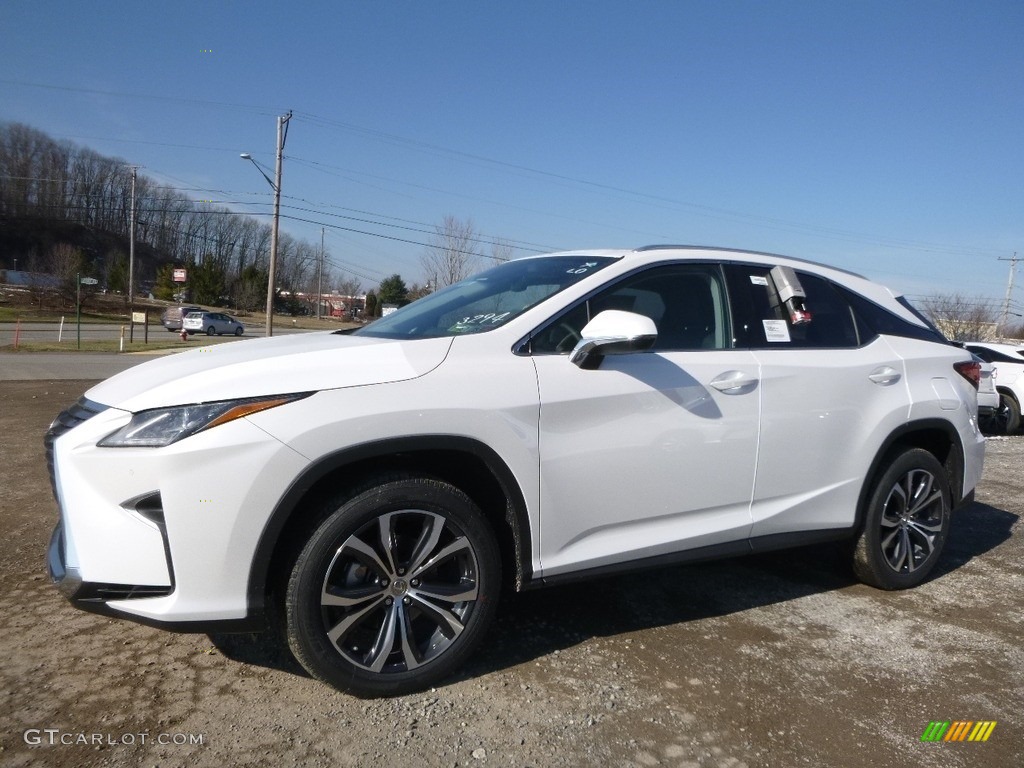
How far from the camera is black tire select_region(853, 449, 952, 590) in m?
3.99

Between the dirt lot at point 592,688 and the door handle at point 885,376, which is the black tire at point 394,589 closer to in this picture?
the dirt lot at point 592,688

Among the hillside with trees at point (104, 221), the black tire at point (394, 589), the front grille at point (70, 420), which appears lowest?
the black tire at point (394, 589)

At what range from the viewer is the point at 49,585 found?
372 centimetres

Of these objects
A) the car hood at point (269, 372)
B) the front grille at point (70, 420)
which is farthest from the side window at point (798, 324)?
the front grille at point (70, 420)

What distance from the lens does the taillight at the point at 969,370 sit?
4.35 m

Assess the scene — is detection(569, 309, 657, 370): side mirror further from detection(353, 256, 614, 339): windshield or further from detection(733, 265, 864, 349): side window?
detection(733, 265, 864, 349): side window

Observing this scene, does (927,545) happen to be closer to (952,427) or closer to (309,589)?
(952,427)

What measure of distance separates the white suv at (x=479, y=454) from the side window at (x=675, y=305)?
0.01 meters

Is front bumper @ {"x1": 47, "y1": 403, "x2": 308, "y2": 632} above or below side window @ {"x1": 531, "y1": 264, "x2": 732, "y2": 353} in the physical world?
below

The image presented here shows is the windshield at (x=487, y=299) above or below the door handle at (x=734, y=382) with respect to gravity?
above

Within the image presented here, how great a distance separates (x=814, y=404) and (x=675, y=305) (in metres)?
0.84

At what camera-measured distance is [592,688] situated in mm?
2953

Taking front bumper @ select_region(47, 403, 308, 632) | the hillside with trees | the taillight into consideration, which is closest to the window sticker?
the taillight

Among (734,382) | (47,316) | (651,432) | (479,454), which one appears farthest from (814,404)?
(47,316)
